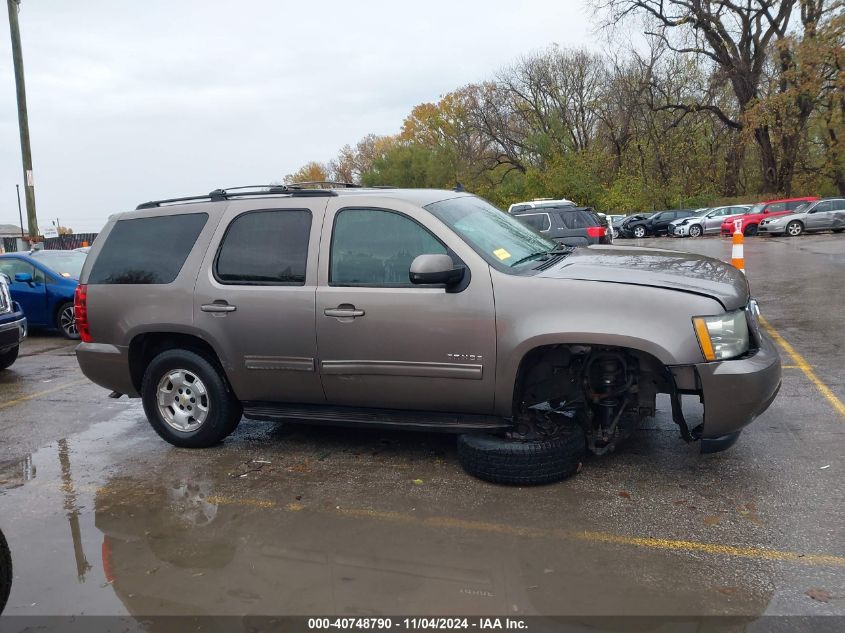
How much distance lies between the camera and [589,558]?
3.64m

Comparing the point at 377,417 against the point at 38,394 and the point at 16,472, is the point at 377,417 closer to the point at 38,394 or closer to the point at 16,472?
the point at 16,472

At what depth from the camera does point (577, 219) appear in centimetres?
1747

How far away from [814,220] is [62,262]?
29.4 m

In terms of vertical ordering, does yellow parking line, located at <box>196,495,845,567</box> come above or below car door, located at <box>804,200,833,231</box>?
below

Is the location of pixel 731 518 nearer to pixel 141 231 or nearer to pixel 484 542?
pixel 484 542

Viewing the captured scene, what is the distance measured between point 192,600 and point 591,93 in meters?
55.5

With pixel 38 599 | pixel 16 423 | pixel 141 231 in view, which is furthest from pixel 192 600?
pixel 16 423

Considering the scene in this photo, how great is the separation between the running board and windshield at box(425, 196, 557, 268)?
1.01 metres

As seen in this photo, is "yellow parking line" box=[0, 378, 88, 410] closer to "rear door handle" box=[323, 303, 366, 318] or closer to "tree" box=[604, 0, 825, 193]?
"rear door handle" box=[323, 303, 366, 318]

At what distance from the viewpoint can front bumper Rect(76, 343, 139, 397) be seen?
5.60 meters

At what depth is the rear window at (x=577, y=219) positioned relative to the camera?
17.3m

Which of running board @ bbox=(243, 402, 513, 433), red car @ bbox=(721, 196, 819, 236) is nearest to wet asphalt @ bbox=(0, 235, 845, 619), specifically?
running board @ bbox=(243, 402, 513, 433)

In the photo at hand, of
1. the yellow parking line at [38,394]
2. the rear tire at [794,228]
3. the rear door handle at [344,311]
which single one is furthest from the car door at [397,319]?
the rear tire at [794,228]

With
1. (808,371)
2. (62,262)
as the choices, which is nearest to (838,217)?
(808,371)
